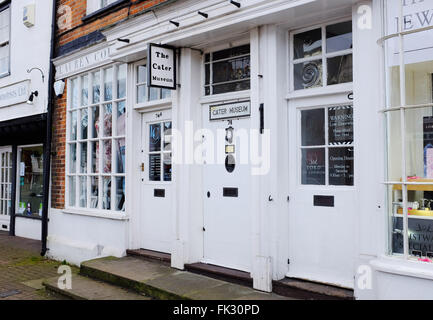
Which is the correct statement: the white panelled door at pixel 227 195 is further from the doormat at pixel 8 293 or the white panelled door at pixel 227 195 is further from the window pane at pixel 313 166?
the doormat at pixel 8 293

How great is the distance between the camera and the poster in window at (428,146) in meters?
3.80

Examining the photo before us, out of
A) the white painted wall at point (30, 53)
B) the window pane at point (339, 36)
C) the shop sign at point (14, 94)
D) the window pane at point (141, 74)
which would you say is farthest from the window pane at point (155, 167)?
the shop sign at point (14, 94)

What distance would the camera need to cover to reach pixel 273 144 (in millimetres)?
4805

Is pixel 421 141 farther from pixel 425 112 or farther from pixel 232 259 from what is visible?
pixel 232 259

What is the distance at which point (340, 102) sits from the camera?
14.9 ft

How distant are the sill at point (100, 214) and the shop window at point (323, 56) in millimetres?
3322

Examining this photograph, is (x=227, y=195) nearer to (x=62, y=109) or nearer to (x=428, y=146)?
(x=428, y=146)

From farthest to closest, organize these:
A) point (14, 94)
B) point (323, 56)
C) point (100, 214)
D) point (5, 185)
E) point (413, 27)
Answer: point (5, 185) < point (14, 94) < point (100, 214) < point (323, 56) < point (413, 27)

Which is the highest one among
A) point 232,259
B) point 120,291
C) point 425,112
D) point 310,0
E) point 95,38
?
point 95,38

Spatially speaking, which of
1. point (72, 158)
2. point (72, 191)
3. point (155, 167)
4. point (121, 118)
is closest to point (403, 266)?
point (155, 167)

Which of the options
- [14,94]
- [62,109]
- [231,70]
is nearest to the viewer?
[231,70]

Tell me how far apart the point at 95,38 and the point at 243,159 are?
11.9 ft

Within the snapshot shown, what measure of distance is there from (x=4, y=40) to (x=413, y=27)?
906cm
